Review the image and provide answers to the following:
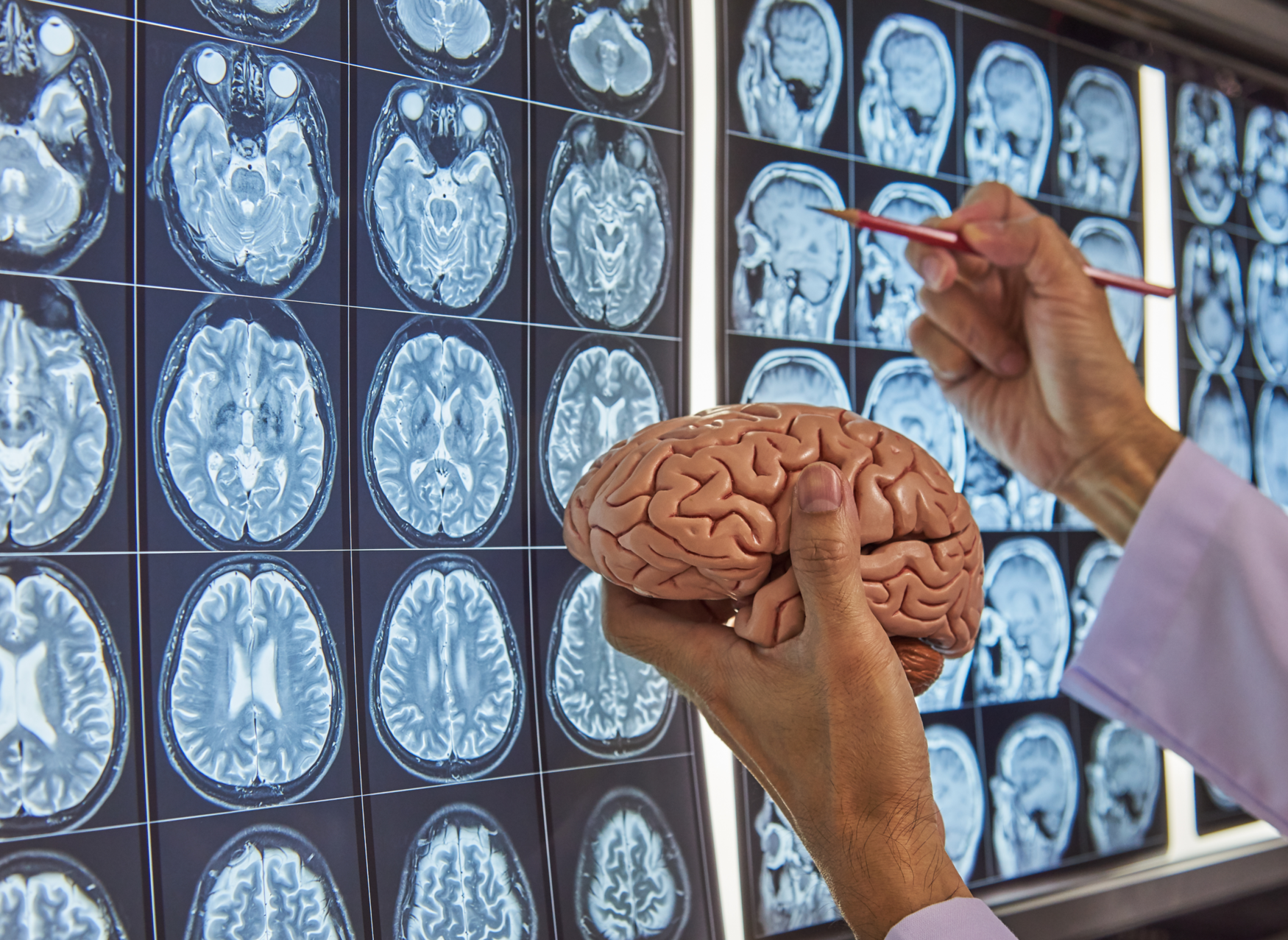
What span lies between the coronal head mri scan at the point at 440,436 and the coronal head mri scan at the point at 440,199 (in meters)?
0.05

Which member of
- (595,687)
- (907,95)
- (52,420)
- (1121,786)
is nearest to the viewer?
(52,420)

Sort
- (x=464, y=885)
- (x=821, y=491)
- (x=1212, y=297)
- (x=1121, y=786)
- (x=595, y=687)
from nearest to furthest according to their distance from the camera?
1. (x=821, y=491)
2. (x=464, y=885)
3. (x=595, y=687)
4. (x=1121, y=786)
5. (x=1212, y=297)

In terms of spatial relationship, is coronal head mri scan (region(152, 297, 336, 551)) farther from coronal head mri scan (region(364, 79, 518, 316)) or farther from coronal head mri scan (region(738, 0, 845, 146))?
coronal head mri scan (region(738, 0, 845, 146))

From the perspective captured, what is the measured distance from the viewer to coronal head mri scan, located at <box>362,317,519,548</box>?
3.14ft

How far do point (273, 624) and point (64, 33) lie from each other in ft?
1.97

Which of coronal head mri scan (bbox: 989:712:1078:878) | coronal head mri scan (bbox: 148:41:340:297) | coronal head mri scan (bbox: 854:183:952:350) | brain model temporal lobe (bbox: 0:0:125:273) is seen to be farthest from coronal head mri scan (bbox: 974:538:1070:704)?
brain model temporal lobe (bbox: 0:0:125:273)

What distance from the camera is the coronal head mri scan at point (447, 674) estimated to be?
0.95 meters

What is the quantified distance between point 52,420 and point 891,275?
106 centimetres

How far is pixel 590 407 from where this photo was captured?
107cm

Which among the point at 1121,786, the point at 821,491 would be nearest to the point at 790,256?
the point at 821,491

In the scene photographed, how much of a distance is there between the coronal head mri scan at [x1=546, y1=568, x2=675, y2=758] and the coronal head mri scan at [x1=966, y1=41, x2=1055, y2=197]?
2.98 ft

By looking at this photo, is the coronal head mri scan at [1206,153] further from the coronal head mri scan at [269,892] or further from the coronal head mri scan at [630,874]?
the coronal head mri scan at [269,892]

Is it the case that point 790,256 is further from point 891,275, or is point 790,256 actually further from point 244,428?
point 244,428

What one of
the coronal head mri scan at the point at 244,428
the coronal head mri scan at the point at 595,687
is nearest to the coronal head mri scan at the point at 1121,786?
the coronal head mri scan at the point at 595,687
